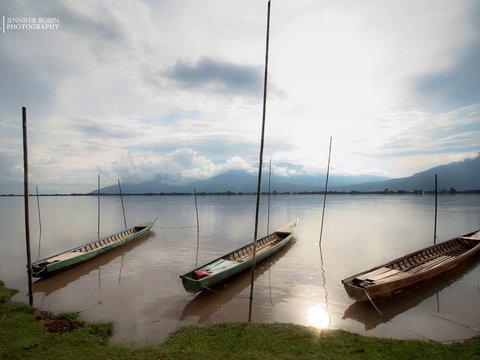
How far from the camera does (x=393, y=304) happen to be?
11414 mm

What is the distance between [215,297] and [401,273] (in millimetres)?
9127

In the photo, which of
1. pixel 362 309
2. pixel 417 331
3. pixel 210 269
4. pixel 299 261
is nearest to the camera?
pixel 417 331

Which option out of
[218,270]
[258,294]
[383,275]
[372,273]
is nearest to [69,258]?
[218,270]

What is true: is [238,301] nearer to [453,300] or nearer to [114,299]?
[114,299]

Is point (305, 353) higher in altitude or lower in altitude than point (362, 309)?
higher

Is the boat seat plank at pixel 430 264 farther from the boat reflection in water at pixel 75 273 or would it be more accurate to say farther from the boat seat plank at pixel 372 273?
the boat reflection in water at pixel 75 273

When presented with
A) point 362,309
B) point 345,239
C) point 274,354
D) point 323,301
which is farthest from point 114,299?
point 345,239

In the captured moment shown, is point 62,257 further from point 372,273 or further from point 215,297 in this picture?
point 372,273

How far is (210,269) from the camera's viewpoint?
14.0 metres

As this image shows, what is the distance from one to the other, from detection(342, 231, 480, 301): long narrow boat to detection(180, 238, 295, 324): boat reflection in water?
4.82 m

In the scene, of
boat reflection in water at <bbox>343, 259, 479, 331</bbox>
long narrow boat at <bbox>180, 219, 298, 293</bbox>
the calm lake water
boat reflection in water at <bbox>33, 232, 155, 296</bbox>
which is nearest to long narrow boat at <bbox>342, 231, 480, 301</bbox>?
boat reflection in water at <bbox>343, 259, 479, 331</bbox>

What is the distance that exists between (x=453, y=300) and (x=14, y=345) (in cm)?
1663

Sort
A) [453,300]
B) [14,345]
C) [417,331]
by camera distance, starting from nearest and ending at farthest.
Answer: [14,345], [417,331], [453,300]

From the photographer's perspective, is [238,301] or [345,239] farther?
[345,239]
